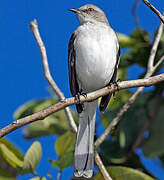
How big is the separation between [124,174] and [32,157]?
892mm

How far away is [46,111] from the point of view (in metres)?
2.69

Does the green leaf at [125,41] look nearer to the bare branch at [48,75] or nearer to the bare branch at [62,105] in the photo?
the bare branch at [48,75]

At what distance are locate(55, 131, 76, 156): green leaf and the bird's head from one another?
231cm

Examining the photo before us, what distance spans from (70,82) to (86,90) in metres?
0.36

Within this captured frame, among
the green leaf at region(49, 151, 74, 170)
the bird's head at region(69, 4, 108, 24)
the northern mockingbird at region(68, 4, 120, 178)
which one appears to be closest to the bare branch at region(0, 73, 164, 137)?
the green leaf at region(49, 151, 74, 170)

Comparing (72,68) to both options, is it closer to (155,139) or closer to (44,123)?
(44,123)

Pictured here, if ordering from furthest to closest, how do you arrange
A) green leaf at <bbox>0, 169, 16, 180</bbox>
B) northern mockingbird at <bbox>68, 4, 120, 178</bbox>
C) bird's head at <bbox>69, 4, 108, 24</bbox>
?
bird's head at <bbox>69, 4, 108, 24</bbox>
northern mockingbird at <bbox>68, 4, 120, 178</bbox>
green leaf at <bbox>0, 169, 16, 180</bbox>

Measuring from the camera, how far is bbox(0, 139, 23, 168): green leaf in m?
3.34

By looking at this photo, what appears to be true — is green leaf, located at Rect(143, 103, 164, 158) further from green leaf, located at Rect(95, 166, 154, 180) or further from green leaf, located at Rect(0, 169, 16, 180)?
green leaf, located at Rect(0, 169, 16, 180)

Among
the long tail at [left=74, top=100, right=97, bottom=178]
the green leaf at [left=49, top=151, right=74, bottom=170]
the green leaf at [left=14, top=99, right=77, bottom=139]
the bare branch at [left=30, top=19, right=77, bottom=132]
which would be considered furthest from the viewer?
the green leaf at [left=14, top=99, right=77, bottom=139]

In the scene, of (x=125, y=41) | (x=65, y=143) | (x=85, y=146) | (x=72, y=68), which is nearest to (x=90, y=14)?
(x=125, y=41)

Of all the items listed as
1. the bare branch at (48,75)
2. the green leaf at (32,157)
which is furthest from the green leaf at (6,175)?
the bare branch at (48,75)

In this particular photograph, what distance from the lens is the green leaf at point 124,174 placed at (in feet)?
10.3

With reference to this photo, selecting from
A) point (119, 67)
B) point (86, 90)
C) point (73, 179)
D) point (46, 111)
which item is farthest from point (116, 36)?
point (46, 111)
